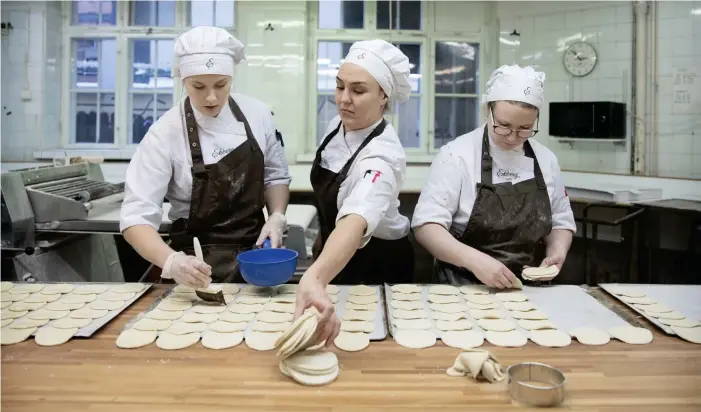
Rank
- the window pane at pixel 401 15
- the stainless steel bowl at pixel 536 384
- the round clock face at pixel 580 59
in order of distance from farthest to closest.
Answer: the window pane at pixel 401 15
the round clock face at pixel 580 59
the stainless steel bowl at pixel 536 384

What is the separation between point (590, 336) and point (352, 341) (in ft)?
2.01

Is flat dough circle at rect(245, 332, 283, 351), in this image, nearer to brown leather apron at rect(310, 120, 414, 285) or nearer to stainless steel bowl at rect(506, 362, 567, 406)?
stainless steel bowl at rect(506, 362, 567, 406)

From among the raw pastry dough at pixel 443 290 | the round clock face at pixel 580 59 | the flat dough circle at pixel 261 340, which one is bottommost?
the flat dough circle at pixel 261 340

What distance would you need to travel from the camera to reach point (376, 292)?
5.96ft

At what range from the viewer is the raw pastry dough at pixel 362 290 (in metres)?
1.80

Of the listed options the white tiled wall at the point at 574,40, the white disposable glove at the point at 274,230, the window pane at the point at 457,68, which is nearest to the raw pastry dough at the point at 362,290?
the white disposable glove at the point at 274,230

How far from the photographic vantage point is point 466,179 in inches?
80.0

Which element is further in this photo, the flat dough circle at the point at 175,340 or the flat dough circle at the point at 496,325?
the flat dough circle at the point at 496,325

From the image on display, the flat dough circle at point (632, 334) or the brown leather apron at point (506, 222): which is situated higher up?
the brown leather apron at point (506, 222)

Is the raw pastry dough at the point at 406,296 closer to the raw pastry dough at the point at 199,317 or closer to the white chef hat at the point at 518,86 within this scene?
the raw pastry dough at the point at 199,317

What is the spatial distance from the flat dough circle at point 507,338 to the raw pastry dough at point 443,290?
1.15 feet

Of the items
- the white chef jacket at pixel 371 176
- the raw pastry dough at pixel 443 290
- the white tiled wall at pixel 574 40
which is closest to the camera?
the white chef jacket at pixel 371 176

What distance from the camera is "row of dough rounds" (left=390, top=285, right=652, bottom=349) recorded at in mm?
1411

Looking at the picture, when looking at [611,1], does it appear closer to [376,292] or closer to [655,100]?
[655,100]
